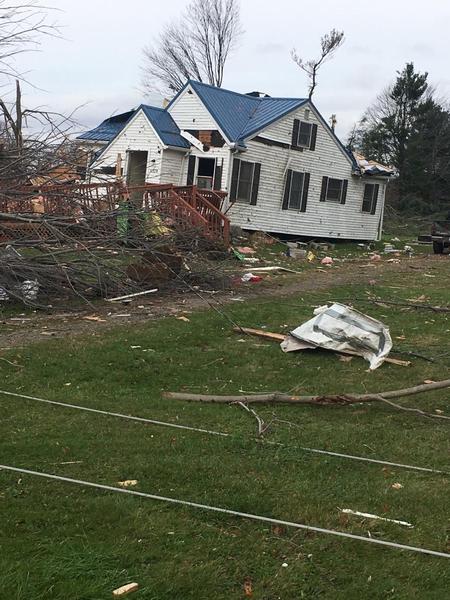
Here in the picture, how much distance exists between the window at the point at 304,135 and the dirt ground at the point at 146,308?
25.2 ft

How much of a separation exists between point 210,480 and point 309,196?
19227 mm

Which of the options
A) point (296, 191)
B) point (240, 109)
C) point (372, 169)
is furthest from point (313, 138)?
point (372, 169)

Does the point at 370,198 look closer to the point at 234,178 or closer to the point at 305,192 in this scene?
the point at 305,192

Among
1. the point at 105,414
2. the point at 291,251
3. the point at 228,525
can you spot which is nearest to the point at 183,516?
the point at 228,525

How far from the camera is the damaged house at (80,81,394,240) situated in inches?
773

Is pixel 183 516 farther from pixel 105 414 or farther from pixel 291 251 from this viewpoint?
pixel 291 251

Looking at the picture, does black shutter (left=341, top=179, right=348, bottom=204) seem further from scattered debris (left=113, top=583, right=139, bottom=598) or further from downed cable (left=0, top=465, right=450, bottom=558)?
scattered debris (left=113, top=583, right=139, bottom=598)

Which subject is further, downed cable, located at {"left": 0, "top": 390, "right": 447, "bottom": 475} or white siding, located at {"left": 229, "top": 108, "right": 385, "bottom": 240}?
white siding, located at {"left": 229, "top": 108, "right": 385, "bottom": 240}

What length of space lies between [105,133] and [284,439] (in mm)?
20927

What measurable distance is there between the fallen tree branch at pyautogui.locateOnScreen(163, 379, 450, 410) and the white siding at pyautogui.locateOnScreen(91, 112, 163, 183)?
46.9 feet

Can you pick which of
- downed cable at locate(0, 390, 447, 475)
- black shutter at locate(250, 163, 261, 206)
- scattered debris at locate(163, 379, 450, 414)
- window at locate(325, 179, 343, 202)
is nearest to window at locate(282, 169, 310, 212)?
window at locate(325, 179, 343, 202)

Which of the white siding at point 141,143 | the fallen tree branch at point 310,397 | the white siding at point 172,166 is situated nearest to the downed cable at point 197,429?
the fallen tree branch at point 310,397

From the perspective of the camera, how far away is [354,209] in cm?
2403

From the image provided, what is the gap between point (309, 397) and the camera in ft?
17.7
